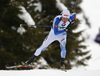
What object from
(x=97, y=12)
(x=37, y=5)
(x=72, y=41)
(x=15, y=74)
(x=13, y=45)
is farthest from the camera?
(x=97, y=12)

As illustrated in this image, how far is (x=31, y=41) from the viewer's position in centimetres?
688

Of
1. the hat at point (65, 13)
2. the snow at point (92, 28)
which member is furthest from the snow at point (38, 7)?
the snow at point (92, 28)

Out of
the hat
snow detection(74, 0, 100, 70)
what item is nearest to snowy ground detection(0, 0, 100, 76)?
snow detection(74, 0, 100, 70)

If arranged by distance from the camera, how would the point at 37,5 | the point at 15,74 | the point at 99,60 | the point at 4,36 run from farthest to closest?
the point at 99,60
the point at 37,5
the point at 4,36
the point at 15,74

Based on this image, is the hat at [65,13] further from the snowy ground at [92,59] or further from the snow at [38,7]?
the snow at [38,7]

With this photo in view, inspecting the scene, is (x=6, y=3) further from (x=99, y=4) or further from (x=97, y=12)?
(x=99, y=4)

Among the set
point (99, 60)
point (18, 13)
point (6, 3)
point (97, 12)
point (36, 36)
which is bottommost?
point (99, 60)

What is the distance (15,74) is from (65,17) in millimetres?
2152

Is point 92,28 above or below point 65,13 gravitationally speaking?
below

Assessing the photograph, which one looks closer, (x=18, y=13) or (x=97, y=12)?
(x=18, y=13)

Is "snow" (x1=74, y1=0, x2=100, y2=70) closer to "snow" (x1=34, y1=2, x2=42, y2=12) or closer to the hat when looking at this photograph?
"snow" (x1=34, y1=2, x2=42, y2=12)

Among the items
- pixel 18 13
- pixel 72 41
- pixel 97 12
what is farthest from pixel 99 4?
pixel 18 13

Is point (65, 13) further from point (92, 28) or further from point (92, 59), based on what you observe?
point (92, 28)

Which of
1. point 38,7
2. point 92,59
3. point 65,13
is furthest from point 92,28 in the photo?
point 65,13
